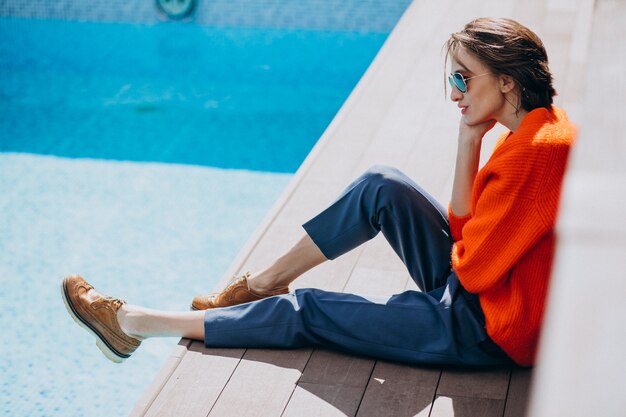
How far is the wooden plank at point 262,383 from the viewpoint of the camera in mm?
2170

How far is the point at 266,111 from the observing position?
6.11 meters

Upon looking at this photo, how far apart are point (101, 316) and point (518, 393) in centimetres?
119

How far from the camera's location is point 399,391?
2180 mm

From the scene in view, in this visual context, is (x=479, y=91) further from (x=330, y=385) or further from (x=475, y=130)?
(x=330, y=385)

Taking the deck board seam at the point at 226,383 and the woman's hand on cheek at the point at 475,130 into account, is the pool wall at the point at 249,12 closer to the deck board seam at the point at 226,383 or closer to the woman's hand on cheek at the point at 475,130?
the woman's hand on cheek at the point at 475,130

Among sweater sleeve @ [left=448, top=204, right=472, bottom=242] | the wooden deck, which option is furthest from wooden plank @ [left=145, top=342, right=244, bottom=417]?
sweater sleeve @ [left=448, top=204, right=472, bottom=242]

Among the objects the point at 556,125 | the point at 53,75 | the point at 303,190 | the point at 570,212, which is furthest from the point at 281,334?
the point at 53,75

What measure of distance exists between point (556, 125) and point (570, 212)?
5.03 ft

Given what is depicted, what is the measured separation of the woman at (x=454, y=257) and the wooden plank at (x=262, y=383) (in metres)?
0.04

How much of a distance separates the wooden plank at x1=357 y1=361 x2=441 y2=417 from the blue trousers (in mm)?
37

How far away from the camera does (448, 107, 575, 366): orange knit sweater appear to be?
1957 millimetres

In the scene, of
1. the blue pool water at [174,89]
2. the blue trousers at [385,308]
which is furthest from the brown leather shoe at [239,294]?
the blue pool water at [174,89]

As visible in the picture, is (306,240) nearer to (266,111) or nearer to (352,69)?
(266,111)

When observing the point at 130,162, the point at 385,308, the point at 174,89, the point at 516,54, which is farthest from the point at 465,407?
the point at 174,89
